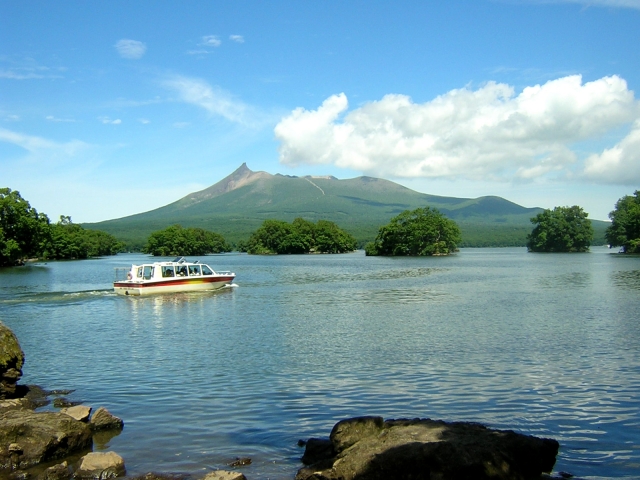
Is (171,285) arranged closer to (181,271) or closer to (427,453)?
(181,271)

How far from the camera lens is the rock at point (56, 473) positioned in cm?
1023

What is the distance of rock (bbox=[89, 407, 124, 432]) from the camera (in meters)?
13.0

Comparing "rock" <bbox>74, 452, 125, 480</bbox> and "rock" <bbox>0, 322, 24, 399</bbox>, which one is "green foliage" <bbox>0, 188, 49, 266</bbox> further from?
"rock" <bbox>74, 452, 125, 480</bbox>

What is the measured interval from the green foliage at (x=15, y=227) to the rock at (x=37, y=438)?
9771cm

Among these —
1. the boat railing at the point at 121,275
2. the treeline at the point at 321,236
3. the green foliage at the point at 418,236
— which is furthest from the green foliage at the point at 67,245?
the green foliage at the point at 418,236

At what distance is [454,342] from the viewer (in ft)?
77.4

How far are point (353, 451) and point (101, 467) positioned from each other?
15.0ft

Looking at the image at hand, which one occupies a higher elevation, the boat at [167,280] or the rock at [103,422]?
the boat at [167,280]

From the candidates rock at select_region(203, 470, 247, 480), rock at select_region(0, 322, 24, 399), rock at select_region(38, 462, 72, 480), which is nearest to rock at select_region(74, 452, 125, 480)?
rock at select_region(38, 462, 72, 480)

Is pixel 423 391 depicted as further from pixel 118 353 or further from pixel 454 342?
pixel 118 353

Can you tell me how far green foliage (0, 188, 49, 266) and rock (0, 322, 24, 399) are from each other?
93.1 metres

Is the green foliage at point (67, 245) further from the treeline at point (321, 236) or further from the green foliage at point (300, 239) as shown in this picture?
the green foliage at point (300, 239)

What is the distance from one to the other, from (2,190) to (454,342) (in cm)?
9963

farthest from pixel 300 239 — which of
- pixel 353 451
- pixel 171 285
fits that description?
pixel 353 451
